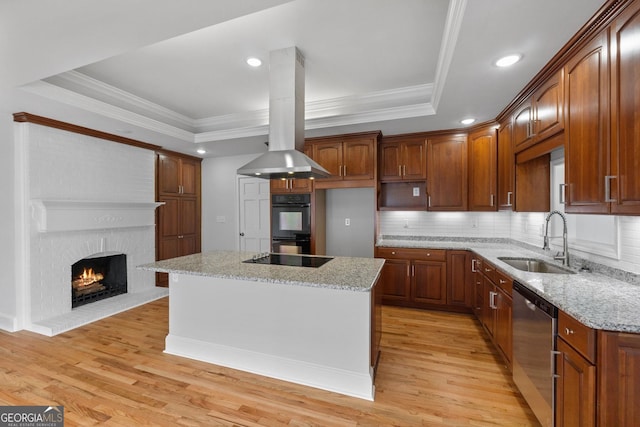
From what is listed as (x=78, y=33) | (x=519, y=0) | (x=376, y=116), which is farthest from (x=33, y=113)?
(x=519, y=0)

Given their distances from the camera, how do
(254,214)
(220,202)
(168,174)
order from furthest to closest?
(220,202) < (254,214) < (168,174)

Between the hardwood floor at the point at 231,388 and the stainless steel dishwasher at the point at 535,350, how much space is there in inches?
9.3

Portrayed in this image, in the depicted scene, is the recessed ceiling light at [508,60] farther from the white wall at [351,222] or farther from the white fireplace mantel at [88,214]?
Answer: the white fireplace mantel at [88,214]

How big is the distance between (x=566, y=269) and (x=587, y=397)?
1308 mm

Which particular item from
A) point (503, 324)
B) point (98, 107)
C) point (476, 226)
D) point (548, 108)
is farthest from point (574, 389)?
point (98, 107)

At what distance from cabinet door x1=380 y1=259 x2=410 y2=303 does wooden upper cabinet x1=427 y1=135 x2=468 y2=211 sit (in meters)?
0.94

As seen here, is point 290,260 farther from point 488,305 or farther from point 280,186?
point 488,305

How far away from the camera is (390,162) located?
421 centimetres

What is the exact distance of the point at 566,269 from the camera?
2266 millimetres

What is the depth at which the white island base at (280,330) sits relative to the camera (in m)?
2.13

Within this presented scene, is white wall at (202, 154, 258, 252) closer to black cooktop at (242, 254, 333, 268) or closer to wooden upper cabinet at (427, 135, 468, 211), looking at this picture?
black cooktop at (242, 254, 333, 268)

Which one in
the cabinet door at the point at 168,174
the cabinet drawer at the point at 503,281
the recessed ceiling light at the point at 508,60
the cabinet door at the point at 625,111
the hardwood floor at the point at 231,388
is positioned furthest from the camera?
the cabinet door at the point at 168,174

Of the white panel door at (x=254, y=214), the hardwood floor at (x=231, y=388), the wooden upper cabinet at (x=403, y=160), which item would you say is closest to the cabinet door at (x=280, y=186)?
the white panel door at (x=254, y=214)

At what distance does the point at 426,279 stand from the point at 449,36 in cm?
286
